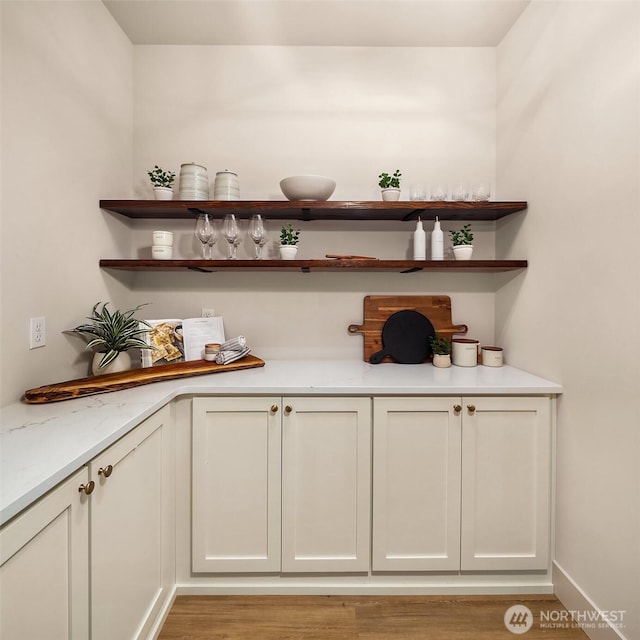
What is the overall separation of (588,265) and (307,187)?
1.29 m

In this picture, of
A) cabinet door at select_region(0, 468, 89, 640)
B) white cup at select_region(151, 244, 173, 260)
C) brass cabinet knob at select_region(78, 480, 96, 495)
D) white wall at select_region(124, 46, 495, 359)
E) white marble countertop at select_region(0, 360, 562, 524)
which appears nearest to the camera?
cabinet door at select_region(0, 468, 89, 640)

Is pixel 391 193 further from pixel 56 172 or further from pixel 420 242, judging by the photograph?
pixel 56 172

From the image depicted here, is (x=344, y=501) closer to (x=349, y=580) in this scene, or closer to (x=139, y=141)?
(x=349, y=580)

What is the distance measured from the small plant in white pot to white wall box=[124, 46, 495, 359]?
0.87 ft

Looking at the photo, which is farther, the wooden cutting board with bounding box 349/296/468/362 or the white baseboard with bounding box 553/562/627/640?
the wooden cutting board with bounding box 349/296/468/362

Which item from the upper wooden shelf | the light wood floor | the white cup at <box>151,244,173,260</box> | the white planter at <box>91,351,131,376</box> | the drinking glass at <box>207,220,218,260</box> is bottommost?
the light wood floor

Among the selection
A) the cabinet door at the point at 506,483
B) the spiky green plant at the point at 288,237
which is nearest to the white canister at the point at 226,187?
the spiky green plant at the point at 288,237

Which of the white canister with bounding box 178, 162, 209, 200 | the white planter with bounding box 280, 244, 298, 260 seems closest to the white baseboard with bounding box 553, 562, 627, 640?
the white planter with bounding box 280, 244, 298, 260

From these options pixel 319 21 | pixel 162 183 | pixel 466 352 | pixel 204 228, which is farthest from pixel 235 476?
pixel 319 21

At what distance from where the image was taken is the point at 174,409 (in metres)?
1.66

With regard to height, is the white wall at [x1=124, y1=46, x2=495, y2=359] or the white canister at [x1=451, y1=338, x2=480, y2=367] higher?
the white wall at [x1=124, y1=46, x2=495, y2=359]

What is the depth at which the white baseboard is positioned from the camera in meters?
1.38

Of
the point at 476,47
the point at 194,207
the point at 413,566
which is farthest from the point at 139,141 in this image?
the point at 413,566

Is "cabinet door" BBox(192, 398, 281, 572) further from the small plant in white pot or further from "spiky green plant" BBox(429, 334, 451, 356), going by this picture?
the small plant in white pot
